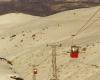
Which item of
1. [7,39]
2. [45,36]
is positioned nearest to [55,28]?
[45,36]

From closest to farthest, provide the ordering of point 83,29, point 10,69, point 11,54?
point 10,69, point 11,54, point 83,29

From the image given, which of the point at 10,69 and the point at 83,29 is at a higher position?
the point at 83,29

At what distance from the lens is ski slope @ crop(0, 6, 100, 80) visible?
49.6 meters

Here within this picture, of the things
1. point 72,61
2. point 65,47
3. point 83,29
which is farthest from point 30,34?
point 72,61

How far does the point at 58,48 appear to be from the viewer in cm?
5869

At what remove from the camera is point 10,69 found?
5594 cm

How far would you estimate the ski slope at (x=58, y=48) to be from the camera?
49.6m

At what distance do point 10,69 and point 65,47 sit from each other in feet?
29.1

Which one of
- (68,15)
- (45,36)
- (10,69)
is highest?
(68,15)

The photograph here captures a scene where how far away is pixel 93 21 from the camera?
7156 cm

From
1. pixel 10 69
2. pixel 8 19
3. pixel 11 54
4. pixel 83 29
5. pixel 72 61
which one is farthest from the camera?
pixel 8 19

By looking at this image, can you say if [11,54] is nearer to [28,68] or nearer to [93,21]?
[28,68]

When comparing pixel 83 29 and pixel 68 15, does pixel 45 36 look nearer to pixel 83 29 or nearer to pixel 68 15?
pixel 83 29

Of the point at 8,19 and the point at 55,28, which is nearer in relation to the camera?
the point at 55,28
